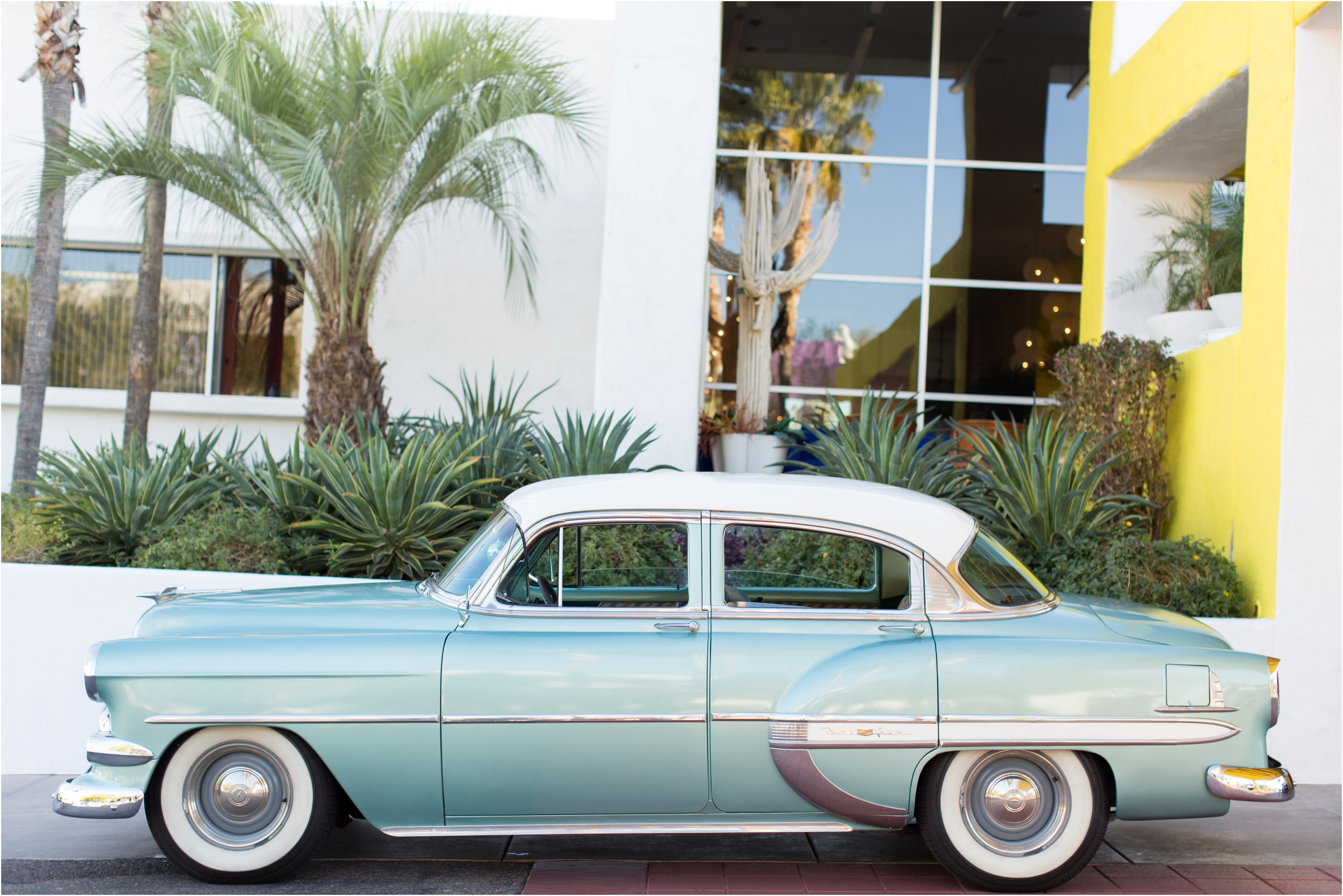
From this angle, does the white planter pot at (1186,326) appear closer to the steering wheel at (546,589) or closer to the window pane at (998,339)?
the window pane at (998,339)

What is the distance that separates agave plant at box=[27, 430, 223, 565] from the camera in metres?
6.18

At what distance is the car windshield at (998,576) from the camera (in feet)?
12.3

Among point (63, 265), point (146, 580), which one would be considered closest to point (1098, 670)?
point (146, 580)

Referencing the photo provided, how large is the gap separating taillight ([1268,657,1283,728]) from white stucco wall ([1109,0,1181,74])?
569 cm

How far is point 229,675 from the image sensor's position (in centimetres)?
353

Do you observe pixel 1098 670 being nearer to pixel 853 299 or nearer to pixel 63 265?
pixel 853 299

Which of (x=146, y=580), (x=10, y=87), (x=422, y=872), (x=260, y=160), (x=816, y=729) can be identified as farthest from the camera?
(x=10, y=87)

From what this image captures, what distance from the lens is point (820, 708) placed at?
3.46m

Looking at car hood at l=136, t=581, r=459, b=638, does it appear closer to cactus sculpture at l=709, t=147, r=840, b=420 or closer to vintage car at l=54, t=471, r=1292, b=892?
vintage car at l=54, t=471, r=1292, b=892

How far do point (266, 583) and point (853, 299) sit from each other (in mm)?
7158

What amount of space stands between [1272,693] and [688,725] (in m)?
2.09

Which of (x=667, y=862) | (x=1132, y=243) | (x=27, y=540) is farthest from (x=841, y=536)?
(x=1132, y=243)

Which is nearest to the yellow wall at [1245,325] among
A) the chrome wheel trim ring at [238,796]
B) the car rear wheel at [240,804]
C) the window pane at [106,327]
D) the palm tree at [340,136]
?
the palm tree at [340,136]

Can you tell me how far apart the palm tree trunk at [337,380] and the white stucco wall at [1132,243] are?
6.03 m
